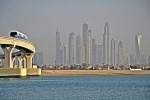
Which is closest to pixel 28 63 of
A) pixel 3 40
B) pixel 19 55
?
pixel 19 55

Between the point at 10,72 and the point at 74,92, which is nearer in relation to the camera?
the point at 74,92

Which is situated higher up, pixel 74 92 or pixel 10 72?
pixel 10 72

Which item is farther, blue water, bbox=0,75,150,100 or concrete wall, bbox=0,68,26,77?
concrete wall, bbox=0,68,26,77

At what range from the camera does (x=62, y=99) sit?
4850 cm

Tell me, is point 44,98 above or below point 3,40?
below

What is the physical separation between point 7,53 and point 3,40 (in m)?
10.7

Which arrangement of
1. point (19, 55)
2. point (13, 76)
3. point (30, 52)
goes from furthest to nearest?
point (19, 55) < point (30, 52) < point (13, 76)

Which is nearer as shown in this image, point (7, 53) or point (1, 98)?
point (1, 98)

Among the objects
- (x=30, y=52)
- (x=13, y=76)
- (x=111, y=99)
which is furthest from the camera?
(x=30, y=52)

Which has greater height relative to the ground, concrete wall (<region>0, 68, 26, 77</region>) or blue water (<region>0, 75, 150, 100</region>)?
concrete wall (<region>0, 68, 26, 77</region>)

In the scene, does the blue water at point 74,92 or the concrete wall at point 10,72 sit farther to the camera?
the concrete wall at point 10,72

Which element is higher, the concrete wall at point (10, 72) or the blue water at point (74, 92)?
the concrete wall at point (10, 72)

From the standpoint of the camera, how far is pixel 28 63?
131m

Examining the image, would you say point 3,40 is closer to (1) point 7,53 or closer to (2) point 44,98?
(1) point 7,53
